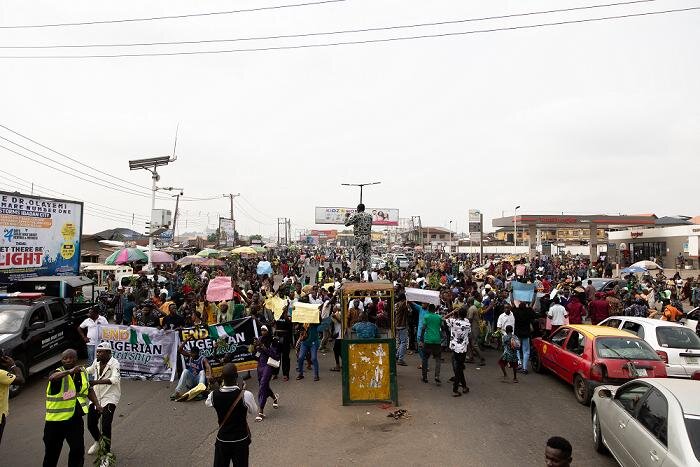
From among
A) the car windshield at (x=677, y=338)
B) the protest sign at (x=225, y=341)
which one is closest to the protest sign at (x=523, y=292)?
the car windshield at (x=677, y=338)

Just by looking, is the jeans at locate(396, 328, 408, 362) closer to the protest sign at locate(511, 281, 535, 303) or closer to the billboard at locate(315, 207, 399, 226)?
the protest sign at locate(511, 281, 535, 303)

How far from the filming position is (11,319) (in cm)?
917

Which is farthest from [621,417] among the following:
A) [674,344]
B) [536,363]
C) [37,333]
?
[37,333]

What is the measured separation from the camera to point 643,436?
478cm

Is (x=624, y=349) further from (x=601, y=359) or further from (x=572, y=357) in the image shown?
(x=572, y=357)

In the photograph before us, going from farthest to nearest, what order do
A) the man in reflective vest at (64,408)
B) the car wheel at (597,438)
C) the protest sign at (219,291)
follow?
the protest sign at (219,291)
the car wheel at (597,438)
the man in reflective vest at (64,408)

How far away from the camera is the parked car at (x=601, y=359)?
305 inches

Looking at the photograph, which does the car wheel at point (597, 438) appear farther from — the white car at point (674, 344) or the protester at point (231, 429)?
the protester at point (231, 429)

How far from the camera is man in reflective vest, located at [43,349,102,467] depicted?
5.07 metres

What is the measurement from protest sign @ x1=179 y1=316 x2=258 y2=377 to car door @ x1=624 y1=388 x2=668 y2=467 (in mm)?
6661

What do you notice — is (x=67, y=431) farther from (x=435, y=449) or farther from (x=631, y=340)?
(x=631, y=340)

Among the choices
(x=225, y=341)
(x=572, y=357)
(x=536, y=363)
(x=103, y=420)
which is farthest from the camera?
(x=536, y=363)

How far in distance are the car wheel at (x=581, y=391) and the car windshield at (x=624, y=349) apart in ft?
2.05

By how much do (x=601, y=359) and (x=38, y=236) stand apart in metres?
17.4
